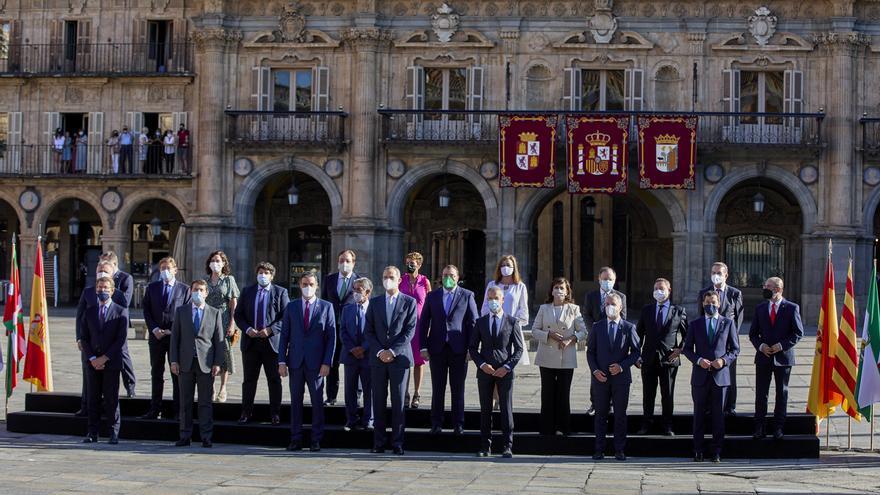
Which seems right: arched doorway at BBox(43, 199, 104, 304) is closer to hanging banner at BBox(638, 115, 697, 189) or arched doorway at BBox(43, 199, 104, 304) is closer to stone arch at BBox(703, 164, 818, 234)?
hanging banner at BBox(638, 115, 697, 189)

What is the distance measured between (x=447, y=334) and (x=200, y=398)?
2.84 meters

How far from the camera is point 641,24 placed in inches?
1457

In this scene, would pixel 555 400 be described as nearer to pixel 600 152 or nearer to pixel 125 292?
pixel 125 292

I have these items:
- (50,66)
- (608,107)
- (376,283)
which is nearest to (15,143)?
(50,66)

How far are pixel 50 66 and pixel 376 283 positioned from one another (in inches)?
450

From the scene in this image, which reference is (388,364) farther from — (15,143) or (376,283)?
(15,143)

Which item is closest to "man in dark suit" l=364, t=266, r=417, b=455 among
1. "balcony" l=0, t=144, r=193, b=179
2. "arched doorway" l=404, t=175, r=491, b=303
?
"balcony" l=0, t=144, r=193, b=179

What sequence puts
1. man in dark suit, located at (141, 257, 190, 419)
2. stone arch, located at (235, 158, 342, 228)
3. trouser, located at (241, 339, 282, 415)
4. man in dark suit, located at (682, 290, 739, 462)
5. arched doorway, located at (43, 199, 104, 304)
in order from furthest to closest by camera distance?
arched doorway, located at (43, 199, 104, 304) < stone arch, located at (235, 158, 342, 228) < man in dark suit, located at (141, 257, 190, 419) < trouser, located at (241, 339, 282, 415) < man in dark suit, located at (682, 290, 739, 462)

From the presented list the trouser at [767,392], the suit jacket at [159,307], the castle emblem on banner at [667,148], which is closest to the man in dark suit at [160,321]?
the suit jacket at [159,307]

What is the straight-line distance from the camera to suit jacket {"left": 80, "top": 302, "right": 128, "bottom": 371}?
15742 mm

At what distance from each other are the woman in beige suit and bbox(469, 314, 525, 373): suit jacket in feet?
1.03

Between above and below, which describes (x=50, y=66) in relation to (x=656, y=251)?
above

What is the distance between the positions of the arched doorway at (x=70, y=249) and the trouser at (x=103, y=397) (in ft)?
91.1

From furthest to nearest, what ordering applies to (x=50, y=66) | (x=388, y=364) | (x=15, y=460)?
1. (x=50, y=66)
2. (x=388, y=364)
3. (x=15, y=460)
